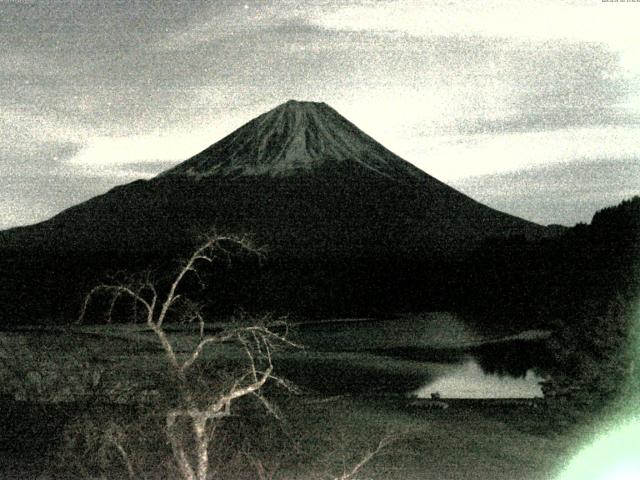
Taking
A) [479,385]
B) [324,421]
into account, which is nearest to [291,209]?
[479,385]

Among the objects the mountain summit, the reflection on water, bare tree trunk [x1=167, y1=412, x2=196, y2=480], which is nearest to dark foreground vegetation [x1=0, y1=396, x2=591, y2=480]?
bare tree trunk [x1=167, y1=412, x2=196, y2=480]

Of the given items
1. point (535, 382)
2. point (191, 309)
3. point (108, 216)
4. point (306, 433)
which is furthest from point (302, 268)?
point (191, 309)

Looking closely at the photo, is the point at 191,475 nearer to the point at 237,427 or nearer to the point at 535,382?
the point at 237,427

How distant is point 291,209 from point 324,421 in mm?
84671

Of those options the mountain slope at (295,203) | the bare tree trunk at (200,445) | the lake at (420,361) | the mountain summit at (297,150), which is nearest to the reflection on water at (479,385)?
the lake at (420,361)

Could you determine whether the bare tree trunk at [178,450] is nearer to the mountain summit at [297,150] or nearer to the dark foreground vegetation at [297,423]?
the dark foreground vegetation at [297,423]

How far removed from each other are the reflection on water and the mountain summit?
253 ft

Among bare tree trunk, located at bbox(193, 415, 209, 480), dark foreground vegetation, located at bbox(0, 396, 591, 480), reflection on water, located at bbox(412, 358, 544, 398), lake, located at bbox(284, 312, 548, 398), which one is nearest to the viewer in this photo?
bare tree trunk, located at bbox(193, 415, 209, 480)

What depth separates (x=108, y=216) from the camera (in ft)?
325

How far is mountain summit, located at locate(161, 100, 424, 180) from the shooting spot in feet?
336

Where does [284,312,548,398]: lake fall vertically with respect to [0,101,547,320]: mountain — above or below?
below

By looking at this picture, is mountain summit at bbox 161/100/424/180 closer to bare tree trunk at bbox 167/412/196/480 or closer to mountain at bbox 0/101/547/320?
mountain at bbox 0/101/547/320

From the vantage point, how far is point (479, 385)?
21.5 meters

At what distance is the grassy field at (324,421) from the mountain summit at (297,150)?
7923 cm
